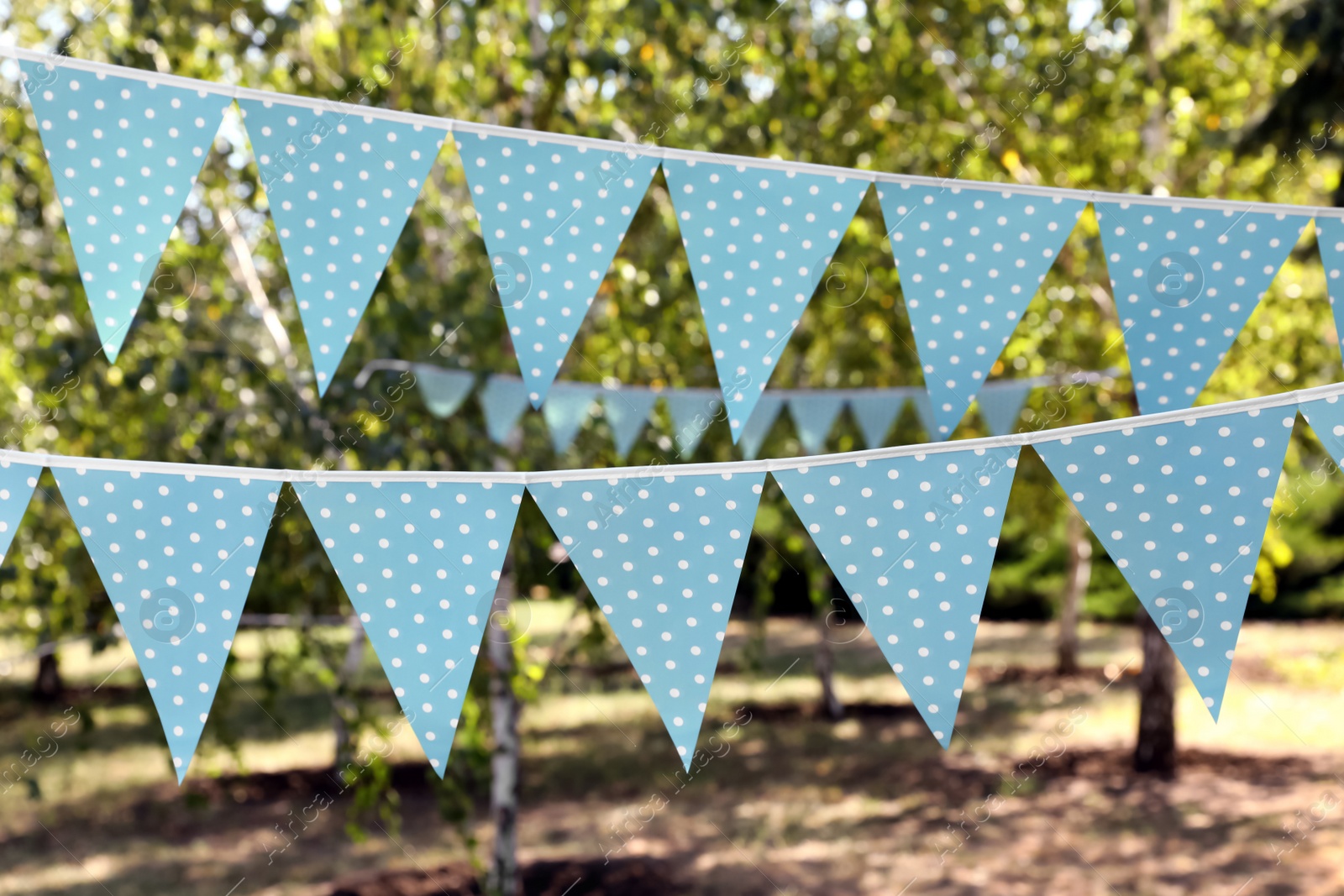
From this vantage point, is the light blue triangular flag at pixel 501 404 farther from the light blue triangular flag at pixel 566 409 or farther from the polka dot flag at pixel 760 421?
the polka dot flag at pixel 760 421

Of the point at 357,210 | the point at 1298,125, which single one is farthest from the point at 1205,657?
the point at 1298,125

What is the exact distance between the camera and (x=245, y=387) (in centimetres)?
323

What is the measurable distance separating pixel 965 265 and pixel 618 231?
2.25ft

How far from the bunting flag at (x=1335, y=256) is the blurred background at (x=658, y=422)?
1.56 metres

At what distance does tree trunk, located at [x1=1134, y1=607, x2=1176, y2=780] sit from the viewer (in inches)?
214

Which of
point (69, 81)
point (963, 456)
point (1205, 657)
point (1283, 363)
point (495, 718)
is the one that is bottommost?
point (495, 718)

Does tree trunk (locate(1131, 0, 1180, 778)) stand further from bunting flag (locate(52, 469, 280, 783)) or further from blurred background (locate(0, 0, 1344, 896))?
bunting flag (locate(52, 469, 280, 783))

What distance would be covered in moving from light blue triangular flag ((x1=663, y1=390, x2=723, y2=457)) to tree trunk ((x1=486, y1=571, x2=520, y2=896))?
2.70 ft

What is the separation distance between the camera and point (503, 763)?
358cm

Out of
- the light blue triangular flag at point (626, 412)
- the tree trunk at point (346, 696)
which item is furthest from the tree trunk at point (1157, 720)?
the tree trunk at point (346, 696)

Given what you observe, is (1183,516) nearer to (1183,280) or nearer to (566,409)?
(1183,280)

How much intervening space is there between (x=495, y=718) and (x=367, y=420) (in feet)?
4.03

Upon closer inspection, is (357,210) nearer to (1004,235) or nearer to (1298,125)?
(1004,235)

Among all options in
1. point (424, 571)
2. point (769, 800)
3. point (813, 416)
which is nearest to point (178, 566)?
point (424, 571)
